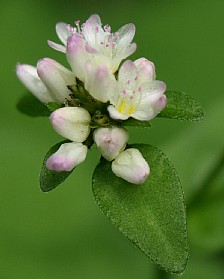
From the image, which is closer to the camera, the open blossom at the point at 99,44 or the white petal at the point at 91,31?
the open blossom at the point at 99,44

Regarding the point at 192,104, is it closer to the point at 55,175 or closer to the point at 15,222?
the point at 55,175

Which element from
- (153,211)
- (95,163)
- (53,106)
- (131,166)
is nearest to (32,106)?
(53,106)

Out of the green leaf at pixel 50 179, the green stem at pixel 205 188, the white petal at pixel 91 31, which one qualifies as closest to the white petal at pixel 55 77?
the white petal at pixel 91 31

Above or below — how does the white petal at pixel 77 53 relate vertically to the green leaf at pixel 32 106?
above

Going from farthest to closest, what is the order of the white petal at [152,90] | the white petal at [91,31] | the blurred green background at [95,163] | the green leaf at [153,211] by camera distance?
1. the blurred green background at [95,163]
2. the white petal at [91,31]
3. the white petal at [152,90]
4. the green leaf at [153,211]

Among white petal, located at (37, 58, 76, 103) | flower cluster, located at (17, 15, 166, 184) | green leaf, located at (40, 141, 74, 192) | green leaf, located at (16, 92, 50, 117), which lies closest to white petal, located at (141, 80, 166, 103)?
flower cluster, located at (17, 15, 166, 184)

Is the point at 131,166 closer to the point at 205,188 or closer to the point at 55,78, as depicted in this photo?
the point at 55,78

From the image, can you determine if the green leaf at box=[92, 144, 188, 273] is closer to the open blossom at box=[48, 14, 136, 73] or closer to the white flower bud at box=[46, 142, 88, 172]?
the white flower bud at box=[46, 142, 88, 172]

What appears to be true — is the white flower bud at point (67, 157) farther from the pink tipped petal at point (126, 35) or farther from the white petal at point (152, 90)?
the pink tipped petal at point (126, 35)
